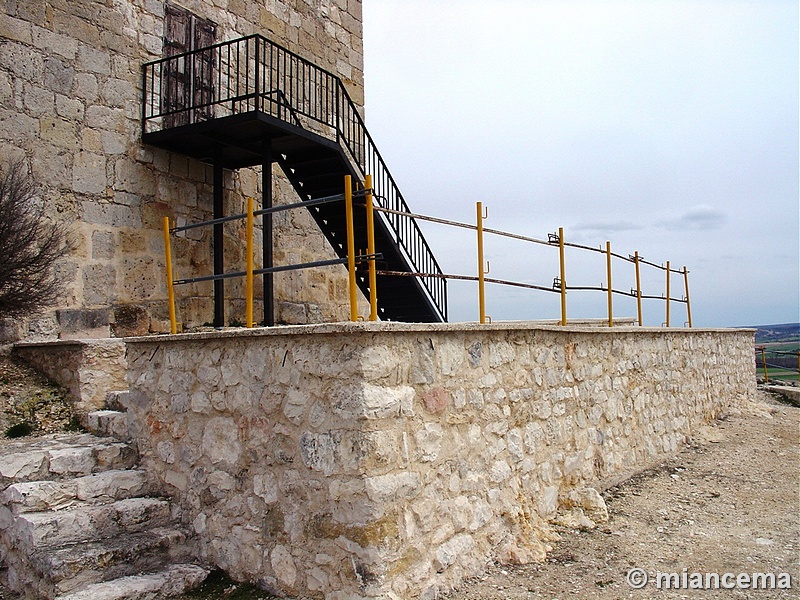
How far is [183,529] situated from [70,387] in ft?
7.09

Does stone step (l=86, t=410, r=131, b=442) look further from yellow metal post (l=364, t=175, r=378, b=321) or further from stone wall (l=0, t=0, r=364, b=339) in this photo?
yellow metal post (l=364, t=175, r=378, b=321)

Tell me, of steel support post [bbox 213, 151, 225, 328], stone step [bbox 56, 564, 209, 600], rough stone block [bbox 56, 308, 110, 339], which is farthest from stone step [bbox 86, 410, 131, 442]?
steel support post [bbox 213, 151, 225, 328]

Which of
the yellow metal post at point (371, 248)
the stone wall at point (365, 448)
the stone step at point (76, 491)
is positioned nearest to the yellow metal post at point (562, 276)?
the stone wall at point (365, 448)

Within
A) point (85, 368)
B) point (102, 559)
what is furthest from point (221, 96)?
point (102, 559)

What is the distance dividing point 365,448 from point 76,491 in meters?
2.20

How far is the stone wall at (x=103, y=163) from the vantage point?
23.1 feet

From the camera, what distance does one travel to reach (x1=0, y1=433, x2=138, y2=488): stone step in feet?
15.3

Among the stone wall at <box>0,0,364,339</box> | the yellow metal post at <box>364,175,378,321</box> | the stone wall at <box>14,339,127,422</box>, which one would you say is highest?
the stone wall at <box>0,0,364,339</box>

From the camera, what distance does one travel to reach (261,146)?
8219 mm

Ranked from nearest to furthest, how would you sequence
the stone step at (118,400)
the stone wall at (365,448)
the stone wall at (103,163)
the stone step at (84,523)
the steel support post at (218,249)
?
1. the stone wall at (365,448)
2. the stone step at (84,523)
3. the stone step at (118,400)
4. the stone wall at (103,163)
5. the steel support post at (218,249)

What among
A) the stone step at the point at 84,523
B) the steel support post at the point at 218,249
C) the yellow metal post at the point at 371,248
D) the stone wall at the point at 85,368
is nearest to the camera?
the yellow metal post at the point at 371,248

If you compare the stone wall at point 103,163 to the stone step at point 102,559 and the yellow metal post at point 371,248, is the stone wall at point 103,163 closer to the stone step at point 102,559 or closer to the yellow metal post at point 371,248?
the stone step at point 102,559

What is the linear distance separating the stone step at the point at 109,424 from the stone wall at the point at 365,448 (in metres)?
0.26

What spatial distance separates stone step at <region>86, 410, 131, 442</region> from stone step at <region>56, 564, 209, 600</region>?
1362 mm
